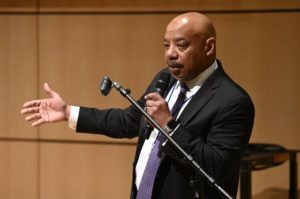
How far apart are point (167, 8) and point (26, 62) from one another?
3.45ft

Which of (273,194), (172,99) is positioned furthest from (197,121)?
(273,194)

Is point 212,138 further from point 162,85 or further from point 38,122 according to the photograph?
point 38,122

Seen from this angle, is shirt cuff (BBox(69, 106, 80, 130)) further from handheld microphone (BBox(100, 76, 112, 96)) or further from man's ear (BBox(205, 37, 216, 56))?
man's ear (BBox(205, 37, 216, 56))

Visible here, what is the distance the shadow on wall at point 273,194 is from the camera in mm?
3590

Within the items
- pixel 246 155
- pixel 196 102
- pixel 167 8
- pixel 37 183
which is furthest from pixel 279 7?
pixel 37 183

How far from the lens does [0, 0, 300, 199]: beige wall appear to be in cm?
350

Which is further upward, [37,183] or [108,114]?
[108,114]

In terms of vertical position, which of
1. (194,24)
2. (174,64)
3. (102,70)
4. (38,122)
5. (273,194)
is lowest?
(273,194)

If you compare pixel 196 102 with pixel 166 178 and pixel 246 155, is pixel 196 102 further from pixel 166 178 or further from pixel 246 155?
pixel 246 155

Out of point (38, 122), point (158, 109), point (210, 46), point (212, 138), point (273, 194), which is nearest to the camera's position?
point (158, 109)

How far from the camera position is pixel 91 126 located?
92.7 inches

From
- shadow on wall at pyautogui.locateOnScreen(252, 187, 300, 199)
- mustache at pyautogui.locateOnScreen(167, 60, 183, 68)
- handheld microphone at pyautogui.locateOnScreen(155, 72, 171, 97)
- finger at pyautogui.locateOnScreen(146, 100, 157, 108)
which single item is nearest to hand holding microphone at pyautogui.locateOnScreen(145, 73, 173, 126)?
finger at pyautogui.locateOnScreen(146, 100, 157, 108)

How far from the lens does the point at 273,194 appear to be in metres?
3.61

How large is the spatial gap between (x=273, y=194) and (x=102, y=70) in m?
1.39
